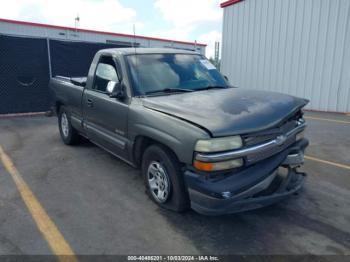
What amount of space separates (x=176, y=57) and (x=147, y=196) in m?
2.03

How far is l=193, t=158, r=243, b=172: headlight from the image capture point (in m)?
2.76

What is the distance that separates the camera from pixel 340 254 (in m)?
2.72

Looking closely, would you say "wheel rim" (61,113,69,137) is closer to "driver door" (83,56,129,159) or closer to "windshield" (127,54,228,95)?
"driver door" (83,56,129,159)

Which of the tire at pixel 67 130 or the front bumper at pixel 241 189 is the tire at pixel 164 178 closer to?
the front bumper at pixel 241 189

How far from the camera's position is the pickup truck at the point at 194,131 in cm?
280

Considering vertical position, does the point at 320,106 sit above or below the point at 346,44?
below

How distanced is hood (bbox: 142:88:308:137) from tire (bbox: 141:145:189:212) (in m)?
0.47

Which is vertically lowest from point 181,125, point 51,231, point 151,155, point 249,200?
point 51,231

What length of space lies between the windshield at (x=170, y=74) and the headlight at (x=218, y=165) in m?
1.41

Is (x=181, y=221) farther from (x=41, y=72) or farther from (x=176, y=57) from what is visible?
(x=41, y=72)

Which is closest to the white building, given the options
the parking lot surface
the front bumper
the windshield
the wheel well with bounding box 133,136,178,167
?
the windshield

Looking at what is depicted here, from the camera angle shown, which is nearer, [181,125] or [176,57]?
[181,125]

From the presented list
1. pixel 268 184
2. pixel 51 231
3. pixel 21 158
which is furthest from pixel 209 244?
pixel 21 158

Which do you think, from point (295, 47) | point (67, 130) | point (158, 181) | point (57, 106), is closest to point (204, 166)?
point (158, 181)
